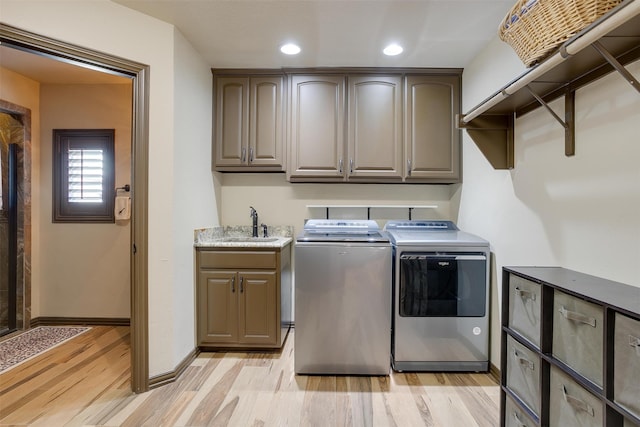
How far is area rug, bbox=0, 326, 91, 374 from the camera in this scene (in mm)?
2396

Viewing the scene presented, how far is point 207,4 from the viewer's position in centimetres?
188

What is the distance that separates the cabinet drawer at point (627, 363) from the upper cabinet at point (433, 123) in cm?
195

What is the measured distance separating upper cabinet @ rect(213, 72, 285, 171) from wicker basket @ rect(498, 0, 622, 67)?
186 centimetres

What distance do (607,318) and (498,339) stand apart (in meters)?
1.40

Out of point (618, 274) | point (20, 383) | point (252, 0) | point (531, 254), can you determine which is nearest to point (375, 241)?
point (531, 254)


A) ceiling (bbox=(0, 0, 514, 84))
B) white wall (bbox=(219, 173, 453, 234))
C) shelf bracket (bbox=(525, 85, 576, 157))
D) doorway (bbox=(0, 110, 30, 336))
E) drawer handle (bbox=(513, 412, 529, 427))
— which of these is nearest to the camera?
drawer handle (bbox=(513, 412, 529, 427))

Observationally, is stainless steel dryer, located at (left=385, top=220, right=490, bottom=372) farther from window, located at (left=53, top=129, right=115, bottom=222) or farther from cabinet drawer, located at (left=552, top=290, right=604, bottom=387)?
window, located at (left=53, top=129, right=115, bottom=222)

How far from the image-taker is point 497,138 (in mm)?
2008

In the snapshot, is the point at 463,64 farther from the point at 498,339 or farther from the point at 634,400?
the point at 634,400

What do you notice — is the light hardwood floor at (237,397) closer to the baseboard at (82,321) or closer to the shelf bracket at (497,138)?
the baseboard at (82,321)

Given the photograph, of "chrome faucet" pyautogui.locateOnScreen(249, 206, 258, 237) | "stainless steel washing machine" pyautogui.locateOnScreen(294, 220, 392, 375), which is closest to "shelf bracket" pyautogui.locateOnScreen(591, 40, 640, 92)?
"stainless steel washing machine" pyautogui.locateOnScreen(294, 220, 392, 375)

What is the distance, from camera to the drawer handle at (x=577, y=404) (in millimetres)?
1001

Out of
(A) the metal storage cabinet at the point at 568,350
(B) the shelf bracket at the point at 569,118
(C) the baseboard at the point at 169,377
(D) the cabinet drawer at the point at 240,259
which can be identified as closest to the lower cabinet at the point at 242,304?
(D) the cabinet drawer at the point at 240,259

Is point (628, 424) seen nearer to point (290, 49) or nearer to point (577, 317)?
point (577, 317)
